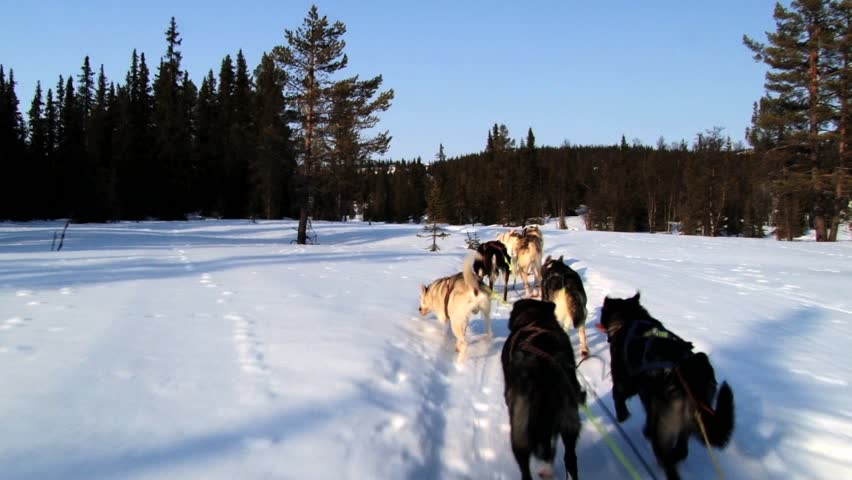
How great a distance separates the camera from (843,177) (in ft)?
77.3

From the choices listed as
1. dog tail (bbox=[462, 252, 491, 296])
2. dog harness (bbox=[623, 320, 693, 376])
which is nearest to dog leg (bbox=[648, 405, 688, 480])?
dog harness (bbox=[623, 320, 693, 376])

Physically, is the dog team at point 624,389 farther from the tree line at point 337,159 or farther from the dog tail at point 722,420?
the tree line at point 337,159

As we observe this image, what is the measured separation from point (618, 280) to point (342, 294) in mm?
6916

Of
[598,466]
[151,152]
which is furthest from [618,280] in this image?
[151,152]

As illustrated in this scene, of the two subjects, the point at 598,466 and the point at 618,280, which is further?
the point at 618,280

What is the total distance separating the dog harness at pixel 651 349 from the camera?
3.11 meters

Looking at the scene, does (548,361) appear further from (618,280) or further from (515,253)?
(618,280)

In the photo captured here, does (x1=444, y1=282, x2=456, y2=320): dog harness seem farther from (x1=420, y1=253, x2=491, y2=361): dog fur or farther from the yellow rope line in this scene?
the yellow rope line

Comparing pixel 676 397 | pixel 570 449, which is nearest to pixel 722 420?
pixel 676 397

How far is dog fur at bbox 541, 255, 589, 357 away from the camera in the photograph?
5.62 metres

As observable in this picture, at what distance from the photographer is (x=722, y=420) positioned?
284 centimetres

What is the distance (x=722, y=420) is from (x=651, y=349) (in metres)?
0.61

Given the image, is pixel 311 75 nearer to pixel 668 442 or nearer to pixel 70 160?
pixel 668 442

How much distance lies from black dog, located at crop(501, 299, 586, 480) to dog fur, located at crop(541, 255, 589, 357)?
7.32ft
